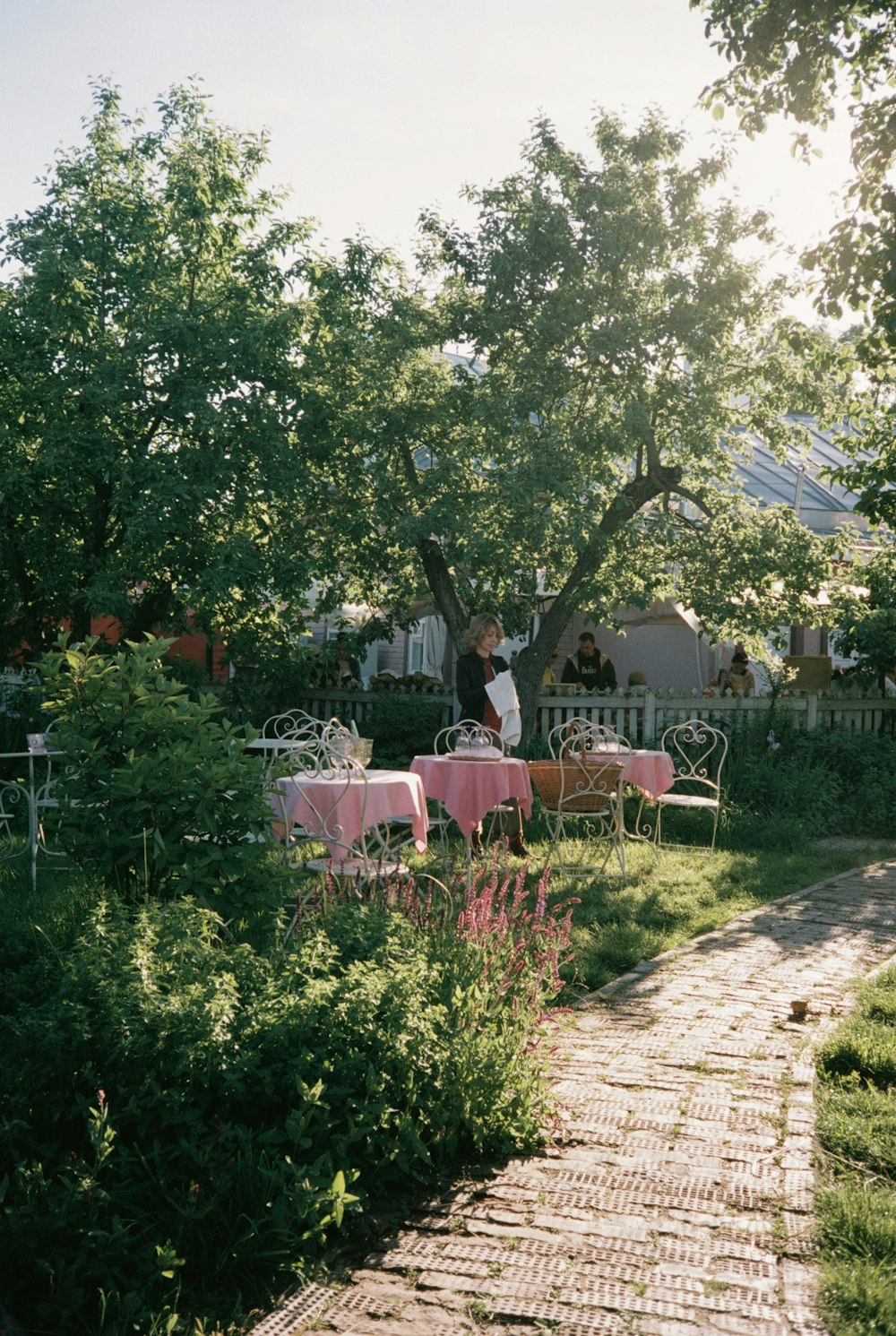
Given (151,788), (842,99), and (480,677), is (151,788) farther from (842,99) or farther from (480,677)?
(842,99)

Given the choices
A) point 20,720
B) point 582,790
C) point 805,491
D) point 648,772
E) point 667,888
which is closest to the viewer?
point 667,888

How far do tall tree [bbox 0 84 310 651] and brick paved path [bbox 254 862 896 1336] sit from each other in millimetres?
8328

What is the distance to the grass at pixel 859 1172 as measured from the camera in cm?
314

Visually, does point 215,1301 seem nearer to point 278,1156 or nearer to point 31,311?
point 278,1156

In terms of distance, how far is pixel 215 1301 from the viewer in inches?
126

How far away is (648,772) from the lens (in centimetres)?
1092

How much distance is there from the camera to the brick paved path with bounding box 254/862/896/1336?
3.10 meters

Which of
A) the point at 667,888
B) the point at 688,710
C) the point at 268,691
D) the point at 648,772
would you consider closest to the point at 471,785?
the point at 667,888

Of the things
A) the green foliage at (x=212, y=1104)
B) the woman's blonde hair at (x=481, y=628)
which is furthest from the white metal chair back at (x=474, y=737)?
the green foliage at (x=212, y=1104)

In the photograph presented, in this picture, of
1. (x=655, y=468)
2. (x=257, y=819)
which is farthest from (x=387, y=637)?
(x=257, y=819)

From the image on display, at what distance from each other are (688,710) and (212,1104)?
37.1 feet

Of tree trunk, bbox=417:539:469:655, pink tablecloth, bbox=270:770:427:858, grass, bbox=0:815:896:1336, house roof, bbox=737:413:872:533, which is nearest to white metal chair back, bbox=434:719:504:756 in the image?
grass, bbox=0:815:896:1336

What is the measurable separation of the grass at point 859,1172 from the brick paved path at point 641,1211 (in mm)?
73

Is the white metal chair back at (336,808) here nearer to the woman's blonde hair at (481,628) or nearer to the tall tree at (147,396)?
the woman's blonde hair at (481,628)
